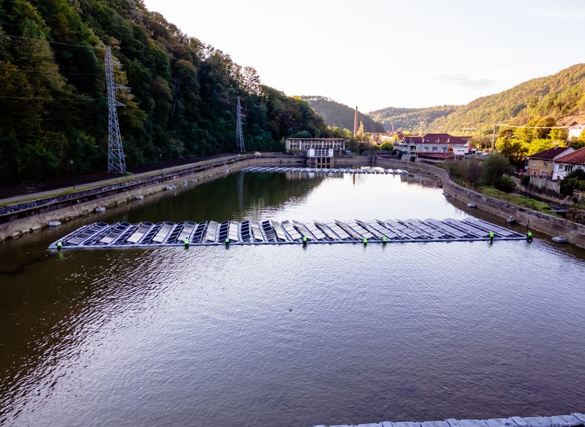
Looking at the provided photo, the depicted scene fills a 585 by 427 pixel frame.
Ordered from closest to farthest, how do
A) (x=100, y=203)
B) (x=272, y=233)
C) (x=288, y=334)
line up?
(x=288, y=334) < (x=272, y=233) < (x=100, y=203)

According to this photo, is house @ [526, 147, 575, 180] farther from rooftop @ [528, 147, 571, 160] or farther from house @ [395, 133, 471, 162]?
house @ [395, 133, 471, 162]

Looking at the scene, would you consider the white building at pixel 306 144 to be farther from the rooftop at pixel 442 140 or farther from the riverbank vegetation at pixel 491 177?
the riverbank vegetation at pixel 491 177

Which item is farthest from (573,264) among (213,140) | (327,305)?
(213,140)

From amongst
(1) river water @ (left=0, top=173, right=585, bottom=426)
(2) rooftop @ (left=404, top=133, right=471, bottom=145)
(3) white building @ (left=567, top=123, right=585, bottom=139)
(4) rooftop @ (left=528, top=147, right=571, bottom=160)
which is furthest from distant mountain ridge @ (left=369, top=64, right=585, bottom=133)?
(1) river water @ (left=0, top=173, right=585, bottom=426)

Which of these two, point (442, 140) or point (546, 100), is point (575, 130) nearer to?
point (442, 140)

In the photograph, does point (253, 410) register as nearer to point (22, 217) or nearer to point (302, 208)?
A: point (22, 217)

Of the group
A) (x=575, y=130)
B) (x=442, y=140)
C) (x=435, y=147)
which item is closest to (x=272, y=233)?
(x=575, y=130)
